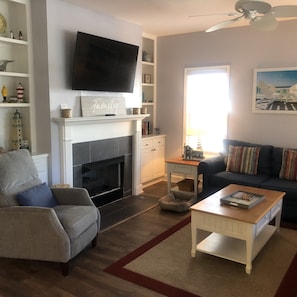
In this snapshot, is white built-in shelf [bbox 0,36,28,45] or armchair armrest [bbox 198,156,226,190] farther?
armchair armrest [bbox 198,156,226,190]

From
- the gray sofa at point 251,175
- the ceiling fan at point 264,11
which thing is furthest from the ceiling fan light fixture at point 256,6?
the gray sofa at point 251,175

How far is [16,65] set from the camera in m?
4.05

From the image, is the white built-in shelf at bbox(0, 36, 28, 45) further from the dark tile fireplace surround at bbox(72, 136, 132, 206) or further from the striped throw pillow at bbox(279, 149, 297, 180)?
the striped throw pillow at bbox(279, 149, 297, 180)

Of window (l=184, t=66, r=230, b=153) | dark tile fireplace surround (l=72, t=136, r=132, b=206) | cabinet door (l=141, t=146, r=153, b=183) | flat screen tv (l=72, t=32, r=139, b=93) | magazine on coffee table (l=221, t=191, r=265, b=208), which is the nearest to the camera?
magazine on coffee table (l=221, t=191, r=265, b=208)

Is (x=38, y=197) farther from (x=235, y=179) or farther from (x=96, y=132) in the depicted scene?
(x=235, y=179)

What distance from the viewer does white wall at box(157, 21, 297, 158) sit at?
4.92 metres

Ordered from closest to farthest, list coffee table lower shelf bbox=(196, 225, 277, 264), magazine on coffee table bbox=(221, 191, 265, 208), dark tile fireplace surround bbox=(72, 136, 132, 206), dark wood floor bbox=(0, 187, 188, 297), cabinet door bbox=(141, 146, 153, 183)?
1. dark wood floor bbox=(0, 187, 188, 297)
2. coffee table lower shelf bbox=(196, 225, 277, 264)
3. magazine on coffee table bbox=(221, 191, 265, 208)
4. dark tile fireplace surround bbox=(72, 136, 132, 206)
5. cabinet door bbox=(141, 146, 153, 183)

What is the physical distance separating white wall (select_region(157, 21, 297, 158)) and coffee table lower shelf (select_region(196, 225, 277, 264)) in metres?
2.08

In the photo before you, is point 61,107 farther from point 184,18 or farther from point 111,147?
point 184,18

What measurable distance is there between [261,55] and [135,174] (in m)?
2.62

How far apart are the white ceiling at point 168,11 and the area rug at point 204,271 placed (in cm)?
257

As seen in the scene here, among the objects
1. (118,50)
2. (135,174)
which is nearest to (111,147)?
(135,174)

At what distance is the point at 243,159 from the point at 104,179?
202cm

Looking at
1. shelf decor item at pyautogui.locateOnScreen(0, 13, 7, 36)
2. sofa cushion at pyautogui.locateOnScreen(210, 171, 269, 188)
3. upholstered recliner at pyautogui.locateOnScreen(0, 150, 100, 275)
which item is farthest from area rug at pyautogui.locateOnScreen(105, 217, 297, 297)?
shelf decor item at pyautogui.locateOnScreen(0, 13, 7, 36)
